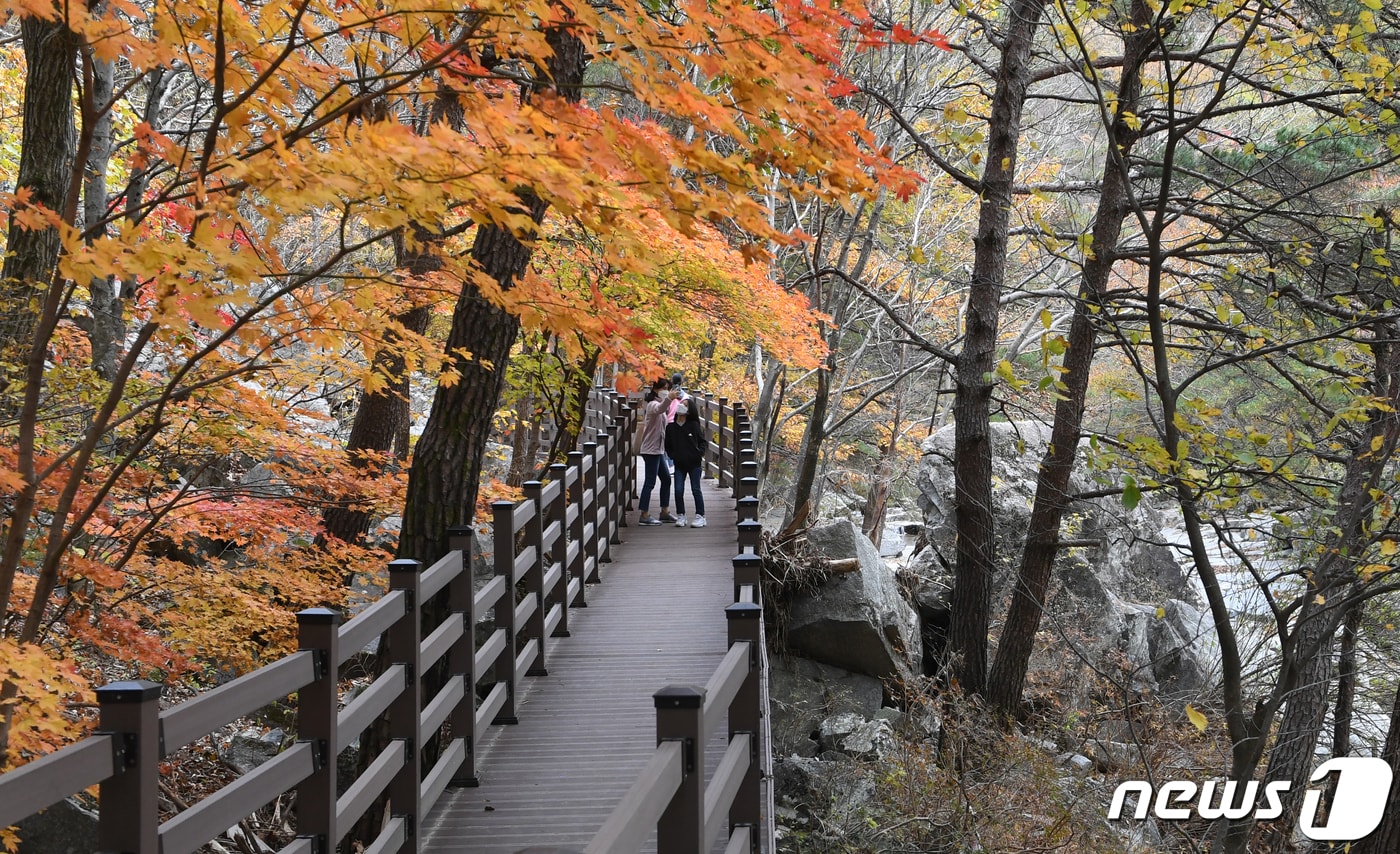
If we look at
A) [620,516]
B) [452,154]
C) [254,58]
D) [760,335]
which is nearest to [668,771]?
[452,154]

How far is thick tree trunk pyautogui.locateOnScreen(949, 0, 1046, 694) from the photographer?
10.6m

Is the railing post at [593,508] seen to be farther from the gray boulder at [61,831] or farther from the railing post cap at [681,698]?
the railing post cap at [681,698]

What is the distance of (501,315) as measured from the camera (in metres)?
7.00

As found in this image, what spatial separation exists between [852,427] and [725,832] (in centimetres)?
2330

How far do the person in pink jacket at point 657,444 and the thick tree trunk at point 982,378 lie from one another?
3.57m

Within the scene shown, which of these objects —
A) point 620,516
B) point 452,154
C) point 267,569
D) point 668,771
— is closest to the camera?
point 668,771

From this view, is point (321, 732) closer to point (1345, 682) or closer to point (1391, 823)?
point (1391, 823)

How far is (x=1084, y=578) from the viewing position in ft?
58.4

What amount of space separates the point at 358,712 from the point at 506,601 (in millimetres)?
2334

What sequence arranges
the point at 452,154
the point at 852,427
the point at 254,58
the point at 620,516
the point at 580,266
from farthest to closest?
the point at 852,427
the point at 580,266
the point at 620,516
the point at 254,58
the point at 452,154

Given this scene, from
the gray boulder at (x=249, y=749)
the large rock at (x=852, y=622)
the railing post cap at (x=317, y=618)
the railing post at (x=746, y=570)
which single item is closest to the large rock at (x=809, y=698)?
the large rock at (x=852, y=622)

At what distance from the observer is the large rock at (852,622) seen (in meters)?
11.5

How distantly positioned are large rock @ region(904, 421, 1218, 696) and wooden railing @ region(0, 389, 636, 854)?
8.80 m

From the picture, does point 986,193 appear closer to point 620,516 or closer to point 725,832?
point 620,516
